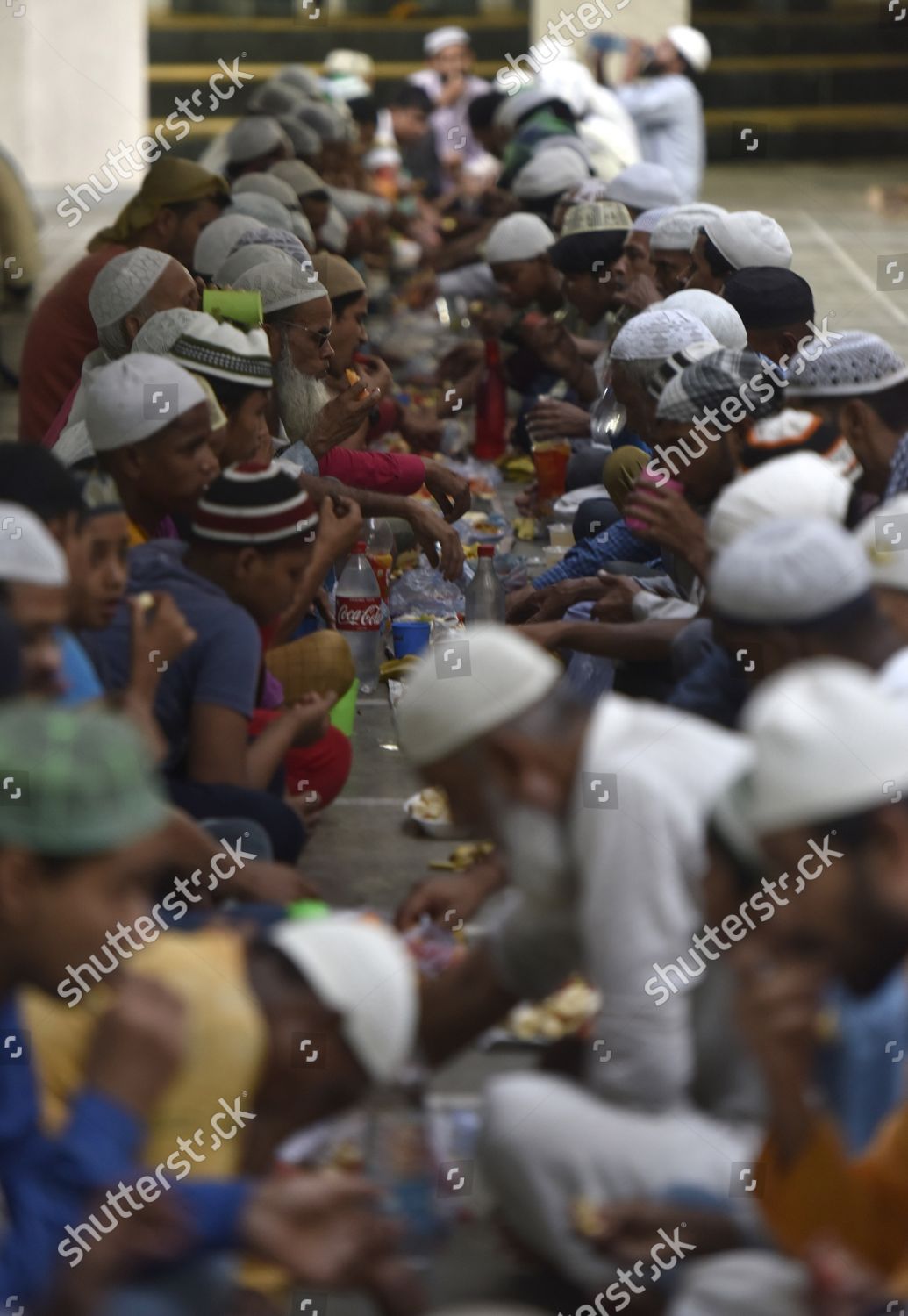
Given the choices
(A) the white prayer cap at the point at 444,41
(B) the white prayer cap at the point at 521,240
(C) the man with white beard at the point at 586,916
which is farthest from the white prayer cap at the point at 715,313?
(A) the white prayer cap at the point at 444,41

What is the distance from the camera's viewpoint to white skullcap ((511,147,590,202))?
1047 cm

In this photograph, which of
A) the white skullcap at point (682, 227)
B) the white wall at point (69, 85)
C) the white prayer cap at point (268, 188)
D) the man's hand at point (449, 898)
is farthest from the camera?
the white wall at point (69, 85)

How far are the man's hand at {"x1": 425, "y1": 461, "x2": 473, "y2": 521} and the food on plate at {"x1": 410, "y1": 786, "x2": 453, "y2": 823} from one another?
1.76 m

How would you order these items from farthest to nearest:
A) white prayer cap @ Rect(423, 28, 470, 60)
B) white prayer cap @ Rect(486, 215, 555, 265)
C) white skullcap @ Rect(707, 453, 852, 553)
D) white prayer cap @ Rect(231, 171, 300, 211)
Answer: white prayer cap @ Rect(423, 28, 470, 60) → white prayer cap @ Rect(486, 215, 555, 265) → white prayer cap @ Rect(231, 171, 300, 211) → white skullcap @ Rect(707, 453, 852, 553)

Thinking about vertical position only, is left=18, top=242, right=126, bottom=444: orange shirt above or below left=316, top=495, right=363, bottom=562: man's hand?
below

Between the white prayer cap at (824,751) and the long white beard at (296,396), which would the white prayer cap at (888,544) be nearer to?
the white prayer cap at (824,751)

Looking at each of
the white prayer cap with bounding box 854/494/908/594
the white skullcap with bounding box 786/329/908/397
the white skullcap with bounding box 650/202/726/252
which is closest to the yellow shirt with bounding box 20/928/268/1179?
the white prayer cap with bounding box 854/494/908/594

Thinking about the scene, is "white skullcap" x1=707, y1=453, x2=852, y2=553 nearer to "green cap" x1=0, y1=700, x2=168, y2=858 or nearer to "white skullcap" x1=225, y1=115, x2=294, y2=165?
"green cap" x1=0, y1=700, x2=168, y2=858

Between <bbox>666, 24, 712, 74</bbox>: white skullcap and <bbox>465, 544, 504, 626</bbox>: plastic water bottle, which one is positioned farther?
<bbox>666, 24, 712, 74</bbox>: white skullcap

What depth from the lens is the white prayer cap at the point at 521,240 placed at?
359 inches

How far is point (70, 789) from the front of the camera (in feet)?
8.49

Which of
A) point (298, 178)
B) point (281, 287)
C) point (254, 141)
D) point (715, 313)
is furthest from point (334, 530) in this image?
point (254, 141)

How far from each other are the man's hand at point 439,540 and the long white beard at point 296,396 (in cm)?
49

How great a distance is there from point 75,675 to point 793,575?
1327 mm
